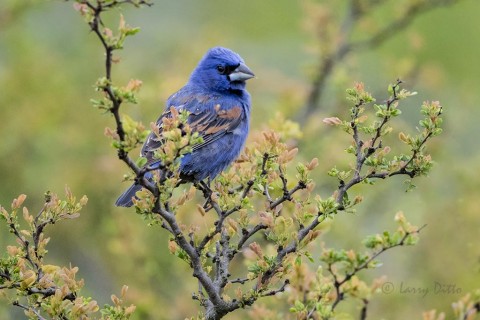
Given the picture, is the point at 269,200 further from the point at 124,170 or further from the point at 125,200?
the point at 124,170

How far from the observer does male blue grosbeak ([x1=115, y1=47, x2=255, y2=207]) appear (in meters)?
4.72

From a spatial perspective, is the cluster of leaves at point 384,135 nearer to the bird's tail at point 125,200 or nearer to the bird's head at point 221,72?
the bird's tail at point 125,200

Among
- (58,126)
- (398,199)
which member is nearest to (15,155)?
(58,126)

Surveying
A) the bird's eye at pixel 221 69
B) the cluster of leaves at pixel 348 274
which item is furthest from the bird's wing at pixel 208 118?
the cluster of leaves at pixel 348 274

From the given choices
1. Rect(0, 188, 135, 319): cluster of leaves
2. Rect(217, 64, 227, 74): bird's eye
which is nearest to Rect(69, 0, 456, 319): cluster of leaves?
Rect(0, 188, 135, 319): cluster of leaves

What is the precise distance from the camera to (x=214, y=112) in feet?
16.2

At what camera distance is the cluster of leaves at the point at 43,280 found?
2834 mm

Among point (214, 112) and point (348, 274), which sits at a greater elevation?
point (214, 112)

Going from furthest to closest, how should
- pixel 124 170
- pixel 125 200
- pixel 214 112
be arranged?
pixel 124 170
pixel 214 112
pixel 125 200

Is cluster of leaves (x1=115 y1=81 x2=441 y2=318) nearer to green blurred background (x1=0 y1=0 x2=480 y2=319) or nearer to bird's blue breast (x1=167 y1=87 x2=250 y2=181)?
bird's blue breast (x1=167 y1=87 x2=250 y2=181)

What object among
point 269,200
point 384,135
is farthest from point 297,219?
point 384,135

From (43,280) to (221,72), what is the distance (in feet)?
8.93

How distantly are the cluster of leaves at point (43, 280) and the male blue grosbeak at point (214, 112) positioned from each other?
3.72 ft

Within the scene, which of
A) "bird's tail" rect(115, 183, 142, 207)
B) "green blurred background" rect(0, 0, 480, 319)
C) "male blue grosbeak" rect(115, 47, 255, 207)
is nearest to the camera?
"bird's tail" rect(115, 183, 142, 207)
